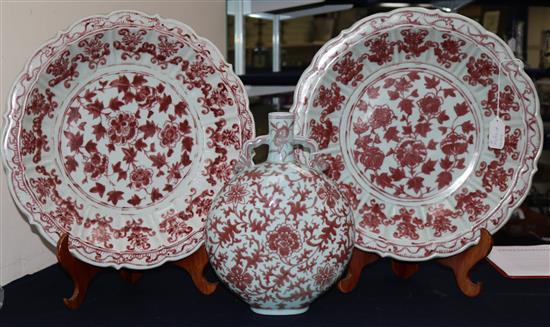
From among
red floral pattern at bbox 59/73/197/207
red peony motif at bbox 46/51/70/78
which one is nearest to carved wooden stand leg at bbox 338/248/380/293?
red floral pattern at bbox 59/73/197/207

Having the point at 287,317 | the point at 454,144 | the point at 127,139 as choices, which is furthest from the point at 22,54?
the point at 454,144

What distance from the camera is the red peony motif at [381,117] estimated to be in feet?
4.62

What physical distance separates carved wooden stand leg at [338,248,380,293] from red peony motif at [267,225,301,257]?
0.25 m

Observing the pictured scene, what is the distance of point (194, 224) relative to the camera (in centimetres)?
137

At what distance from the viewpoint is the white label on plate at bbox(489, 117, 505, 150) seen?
1.35 m

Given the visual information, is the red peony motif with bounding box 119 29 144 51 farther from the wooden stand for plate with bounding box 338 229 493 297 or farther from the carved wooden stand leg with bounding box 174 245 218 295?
the wooden stand for plate with bounding box 338 229 493 297

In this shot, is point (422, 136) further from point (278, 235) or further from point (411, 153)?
point (278, 235)

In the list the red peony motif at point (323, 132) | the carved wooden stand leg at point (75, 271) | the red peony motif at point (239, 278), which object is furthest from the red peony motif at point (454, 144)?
the carved wooden stand leg at point (75, 271)

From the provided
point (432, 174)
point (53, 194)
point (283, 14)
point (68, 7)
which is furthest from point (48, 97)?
point (283, 14)

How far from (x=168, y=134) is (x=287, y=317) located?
418 millimetres

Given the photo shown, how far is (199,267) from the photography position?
4.50 feet

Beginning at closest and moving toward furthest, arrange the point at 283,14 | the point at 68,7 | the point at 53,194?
the point at 53,194, the point at 68,7, the point at 283,14

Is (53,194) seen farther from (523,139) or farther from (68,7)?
(523,139)

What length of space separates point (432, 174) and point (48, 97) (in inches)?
28.7
